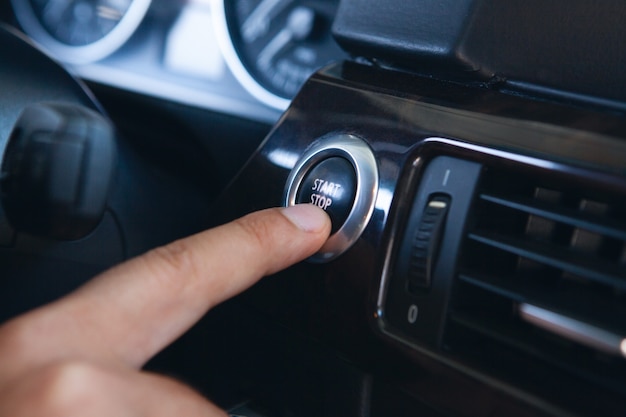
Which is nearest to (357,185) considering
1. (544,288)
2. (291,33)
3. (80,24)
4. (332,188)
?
(332,188)

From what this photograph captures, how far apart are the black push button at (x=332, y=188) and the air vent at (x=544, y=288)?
0.11 meters

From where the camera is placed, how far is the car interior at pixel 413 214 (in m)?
0.58

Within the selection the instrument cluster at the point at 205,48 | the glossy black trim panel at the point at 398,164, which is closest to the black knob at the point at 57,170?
the glossy black trim panel at the point at 398,164

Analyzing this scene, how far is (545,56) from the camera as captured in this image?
68 centimetres

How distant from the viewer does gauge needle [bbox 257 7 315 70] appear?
3.15ft

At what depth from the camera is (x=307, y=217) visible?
676 mm

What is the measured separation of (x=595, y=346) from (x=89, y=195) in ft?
1.47

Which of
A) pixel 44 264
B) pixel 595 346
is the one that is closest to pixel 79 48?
pixel 44 264

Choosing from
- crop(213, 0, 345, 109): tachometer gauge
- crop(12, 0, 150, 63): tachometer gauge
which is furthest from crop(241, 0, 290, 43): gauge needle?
crop(12, 0, 150, 63): tachometer gauge

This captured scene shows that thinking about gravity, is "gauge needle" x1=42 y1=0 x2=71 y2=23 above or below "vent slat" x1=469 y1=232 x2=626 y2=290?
above

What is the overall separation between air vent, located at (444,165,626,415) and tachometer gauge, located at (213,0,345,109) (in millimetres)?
388

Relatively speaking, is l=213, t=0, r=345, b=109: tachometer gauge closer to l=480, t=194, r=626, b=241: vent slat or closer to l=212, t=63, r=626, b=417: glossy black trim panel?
l=212, t=63, r=626, b=417: glossy black trim panel

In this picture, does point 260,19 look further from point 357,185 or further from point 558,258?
point 558,258

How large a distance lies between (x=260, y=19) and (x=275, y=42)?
3cm
